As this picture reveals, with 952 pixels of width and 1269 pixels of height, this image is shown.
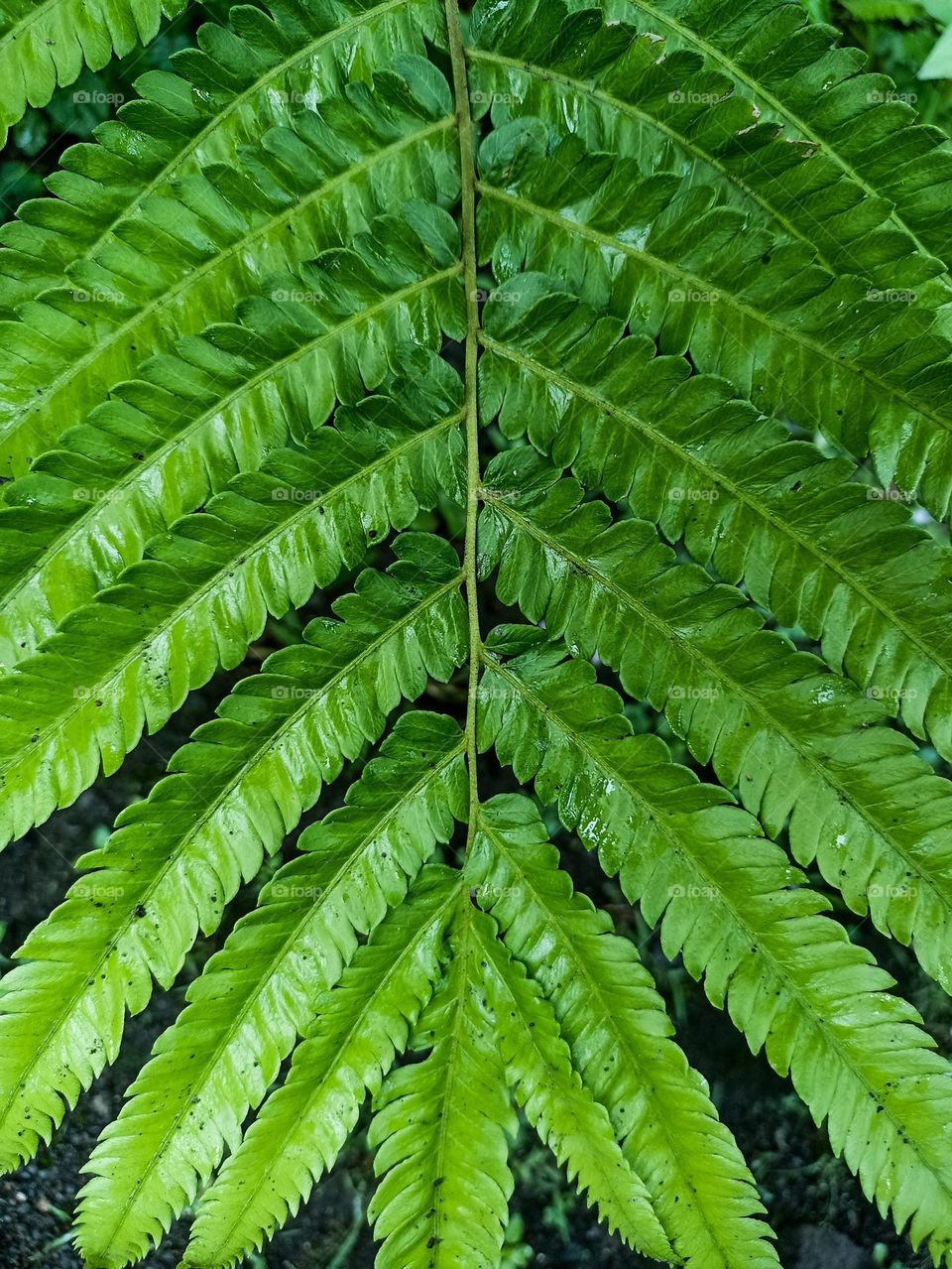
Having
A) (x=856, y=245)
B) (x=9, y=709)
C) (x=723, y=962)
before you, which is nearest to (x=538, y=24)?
(x=856, y=245)

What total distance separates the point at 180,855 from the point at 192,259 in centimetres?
97

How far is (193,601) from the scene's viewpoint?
141cm

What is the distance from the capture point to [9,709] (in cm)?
136

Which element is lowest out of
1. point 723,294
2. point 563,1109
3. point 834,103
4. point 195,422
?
point 563,1109

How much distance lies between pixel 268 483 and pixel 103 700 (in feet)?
1.42

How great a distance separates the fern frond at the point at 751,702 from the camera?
135 cm

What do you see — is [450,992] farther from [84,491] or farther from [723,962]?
[84,491]

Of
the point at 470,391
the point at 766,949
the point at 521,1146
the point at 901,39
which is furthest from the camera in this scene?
the point at 521,1146

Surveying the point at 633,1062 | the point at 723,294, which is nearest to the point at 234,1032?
the point at 633,1062

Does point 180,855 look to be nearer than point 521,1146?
Yes

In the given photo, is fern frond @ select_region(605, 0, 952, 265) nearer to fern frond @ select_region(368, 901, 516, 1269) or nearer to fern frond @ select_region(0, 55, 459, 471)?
fern frond @ select_region(0, 55, 459, 471)

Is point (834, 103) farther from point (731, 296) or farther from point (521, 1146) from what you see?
point (521, 1146)

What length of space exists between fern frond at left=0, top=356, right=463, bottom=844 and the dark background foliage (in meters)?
1.11

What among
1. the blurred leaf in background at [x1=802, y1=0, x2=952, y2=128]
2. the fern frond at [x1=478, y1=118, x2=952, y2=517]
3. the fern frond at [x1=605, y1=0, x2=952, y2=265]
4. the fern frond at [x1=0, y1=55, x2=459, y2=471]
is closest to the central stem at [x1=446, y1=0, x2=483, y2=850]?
the fern frond at [x1=478, y1=118, x2=952, y2=517]
